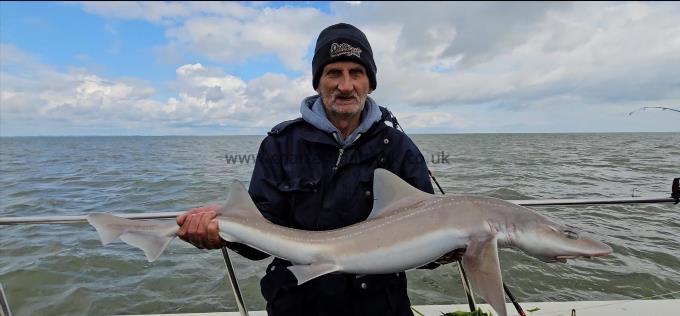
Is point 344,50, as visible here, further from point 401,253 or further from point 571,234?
point 571,234

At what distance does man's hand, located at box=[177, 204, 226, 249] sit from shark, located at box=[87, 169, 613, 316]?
0.26 feet

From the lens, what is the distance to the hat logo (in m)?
2.83

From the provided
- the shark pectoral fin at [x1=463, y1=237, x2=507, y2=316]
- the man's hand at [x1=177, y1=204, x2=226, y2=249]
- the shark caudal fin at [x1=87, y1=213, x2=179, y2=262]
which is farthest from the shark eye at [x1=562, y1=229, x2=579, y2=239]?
the shark caudal fin at [x1=87, y1=213, x2=179, y2=262]

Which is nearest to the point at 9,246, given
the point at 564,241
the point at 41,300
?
the point at 41,300

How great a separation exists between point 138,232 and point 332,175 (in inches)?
47.9

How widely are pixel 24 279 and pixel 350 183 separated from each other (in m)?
A: 7.95

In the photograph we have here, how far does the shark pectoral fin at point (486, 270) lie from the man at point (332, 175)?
A: 0.55 m

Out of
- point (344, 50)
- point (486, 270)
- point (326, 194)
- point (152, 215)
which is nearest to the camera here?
point (486, 270)

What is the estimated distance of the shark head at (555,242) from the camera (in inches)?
91.7

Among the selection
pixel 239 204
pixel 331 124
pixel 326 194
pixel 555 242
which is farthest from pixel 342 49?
pixel 555 242

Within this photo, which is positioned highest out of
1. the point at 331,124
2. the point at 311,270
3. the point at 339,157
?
the point at 331,124

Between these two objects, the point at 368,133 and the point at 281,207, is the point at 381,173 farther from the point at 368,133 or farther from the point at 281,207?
the point at 281,207

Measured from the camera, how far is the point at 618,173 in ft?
60.4

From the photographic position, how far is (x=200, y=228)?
8.33 ft
